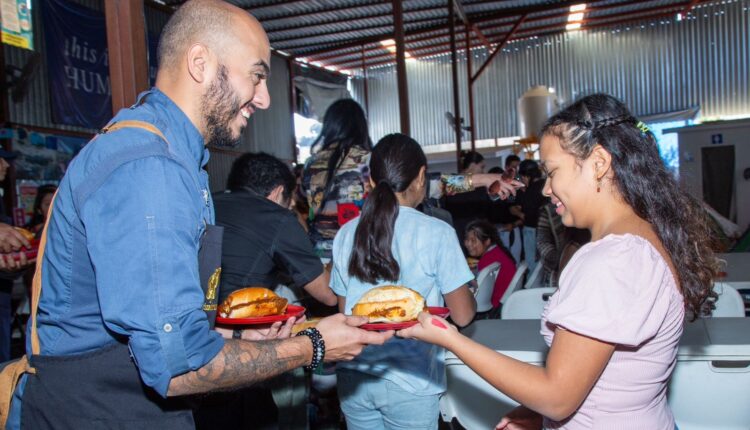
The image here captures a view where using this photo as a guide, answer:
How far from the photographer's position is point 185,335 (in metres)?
1.36

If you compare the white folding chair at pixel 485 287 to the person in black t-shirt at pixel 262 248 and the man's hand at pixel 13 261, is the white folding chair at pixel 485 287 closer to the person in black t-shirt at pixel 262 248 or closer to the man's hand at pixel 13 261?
the person in black t-shirt at pixel 262 248

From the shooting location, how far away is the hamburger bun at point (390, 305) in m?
2.07

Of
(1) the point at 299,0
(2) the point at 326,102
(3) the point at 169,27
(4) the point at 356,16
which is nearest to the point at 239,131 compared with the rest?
(3) the point at 169,27

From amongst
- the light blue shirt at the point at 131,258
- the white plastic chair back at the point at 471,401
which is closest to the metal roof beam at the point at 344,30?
the white plastic chair back at the point at 471,401

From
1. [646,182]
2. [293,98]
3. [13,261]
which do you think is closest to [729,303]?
[646,182]

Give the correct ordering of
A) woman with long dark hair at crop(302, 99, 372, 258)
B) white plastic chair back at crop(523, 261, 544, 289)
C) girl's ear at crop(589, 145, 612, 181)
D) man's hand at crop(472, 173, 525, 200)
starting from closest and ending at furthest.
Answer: girl's ear at crop(589, 145, 612, 181) < man's hand at crop(472, 173, 525, 200) < woman with long dark hair at crop(302, 99, 372, 258) < white plastic chair back at crop(523, 261, 544, 289)

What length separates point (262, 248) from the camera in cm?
298

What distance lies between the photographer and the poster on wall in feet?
27.0

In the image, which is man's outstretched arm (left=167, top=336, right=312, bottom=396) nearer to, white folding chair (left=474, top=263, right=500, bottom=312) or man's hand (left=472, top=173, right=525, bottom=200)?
man's hand (left=472, top=173, right=525, bottom=200)

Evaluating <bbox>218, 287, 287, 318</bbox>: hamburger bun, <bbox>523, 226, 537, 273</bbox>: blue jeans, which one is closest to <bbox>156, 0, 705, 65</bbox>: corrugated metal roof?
<bbox>523, 226, 537, 273</bbox>: blue jeans

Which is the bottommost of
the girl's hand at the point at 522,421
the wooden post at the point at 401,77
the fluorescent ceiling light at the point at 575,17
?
the girl's hand at the point at 522,421

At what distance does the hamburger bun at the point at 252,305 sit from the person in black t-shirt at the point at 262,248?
1.37 feet

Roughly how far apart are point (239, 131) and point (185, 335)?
70 centimetres

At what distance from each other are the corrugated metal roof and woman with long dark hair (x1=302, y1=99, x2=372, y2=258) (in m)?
8.95
